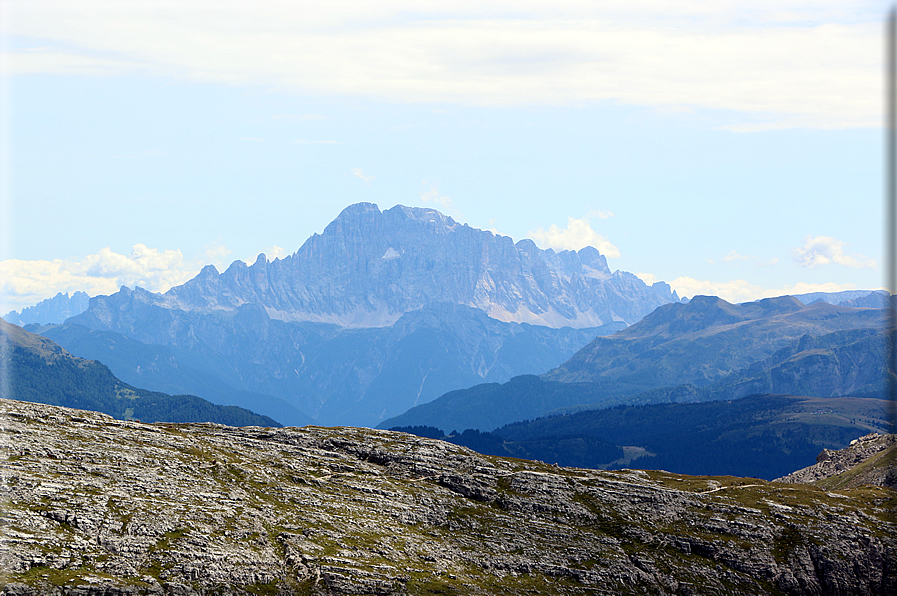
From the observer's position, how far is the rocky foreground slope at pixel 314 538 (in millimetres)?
145875

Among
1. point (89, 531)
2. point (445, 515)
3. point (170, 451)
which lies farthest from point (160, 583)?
point (445, 515)

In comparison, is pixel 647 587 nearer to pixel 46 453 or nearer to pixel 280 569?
pixel 280 569

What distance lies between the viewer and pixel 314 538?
166 m

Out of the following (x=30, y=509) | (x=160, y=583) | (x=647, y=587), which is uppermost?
(x=30, y=509)

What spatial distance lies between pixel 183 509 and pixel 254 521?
13.3m

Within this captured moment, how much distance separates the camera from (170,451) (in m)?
190

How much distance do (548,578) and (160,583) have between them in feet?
245

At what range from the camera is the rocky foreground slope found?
145875 mm

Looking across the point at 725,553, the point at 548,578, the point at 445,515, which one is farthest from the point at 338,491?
the point at 725,553

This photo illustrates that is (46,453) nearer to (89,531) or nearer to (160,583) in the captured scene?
(89,531)

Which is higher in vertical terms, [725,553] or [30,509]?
[30,509]

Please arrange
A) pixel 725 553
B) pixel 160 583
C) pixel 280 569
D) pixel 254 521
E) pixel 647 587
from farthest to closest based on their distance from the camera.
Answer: pixel 725 553
pixel 647 587
pixel 254 521
pixel 280 569
pixel 160 583

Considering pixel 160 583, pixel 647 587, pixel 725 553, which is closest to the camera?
pixel 160 583

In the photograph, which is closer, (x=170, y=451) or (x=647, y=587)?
(x=647, y=587)
